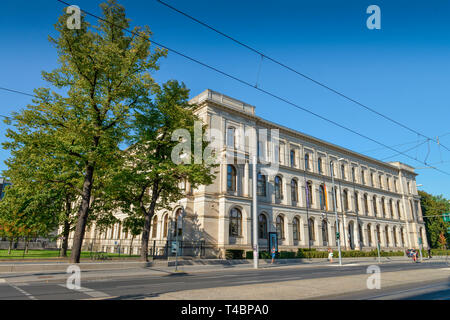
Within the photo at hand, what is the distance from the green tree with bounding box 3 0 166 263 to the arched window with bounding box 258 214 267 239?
20.0 meters

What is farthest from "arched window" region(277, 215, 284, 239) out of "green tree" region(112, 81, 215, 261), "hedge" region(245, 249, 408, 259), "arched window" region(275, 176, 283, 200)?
"green tree" region(112, 81, 215, 261)

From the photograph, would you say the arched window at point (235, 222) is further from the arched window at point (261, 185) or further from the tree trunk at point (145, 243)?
the tree trunk at point (145, 243)

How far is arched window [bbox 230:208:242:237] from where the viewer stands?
30.7 meters

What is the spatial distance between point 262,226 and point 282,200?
16.7 feet

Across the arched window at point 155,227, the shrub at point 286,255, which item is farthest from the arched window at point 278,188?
the arched window at point 155,227

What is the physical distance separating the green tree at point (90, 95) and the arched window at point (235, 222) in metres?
15.6

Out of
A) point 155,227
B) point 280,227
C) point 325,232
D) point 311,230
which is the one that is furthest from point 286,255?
point 155,227

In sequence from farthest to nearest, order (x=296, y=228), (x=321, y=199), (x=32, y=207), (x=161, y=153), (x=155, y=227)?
1. (x=321, y=199)
2. (x=296, y=228)
3. (x=155, y=227)
4. (x=32, y=207)
5. (x=161, y=153)

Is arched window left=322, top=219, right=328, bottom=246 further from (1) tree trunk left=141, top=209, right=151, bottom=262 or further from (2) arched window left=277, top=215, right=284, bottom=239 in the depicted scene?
(1) tree trunk left=141, top=209, right=151, bottom=262

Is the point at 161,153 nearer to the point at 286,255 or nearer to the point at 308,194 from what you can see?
the point at 286,255

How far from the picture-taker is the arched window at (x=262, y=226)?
33.4 m

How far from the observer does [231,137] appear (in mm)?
33250
